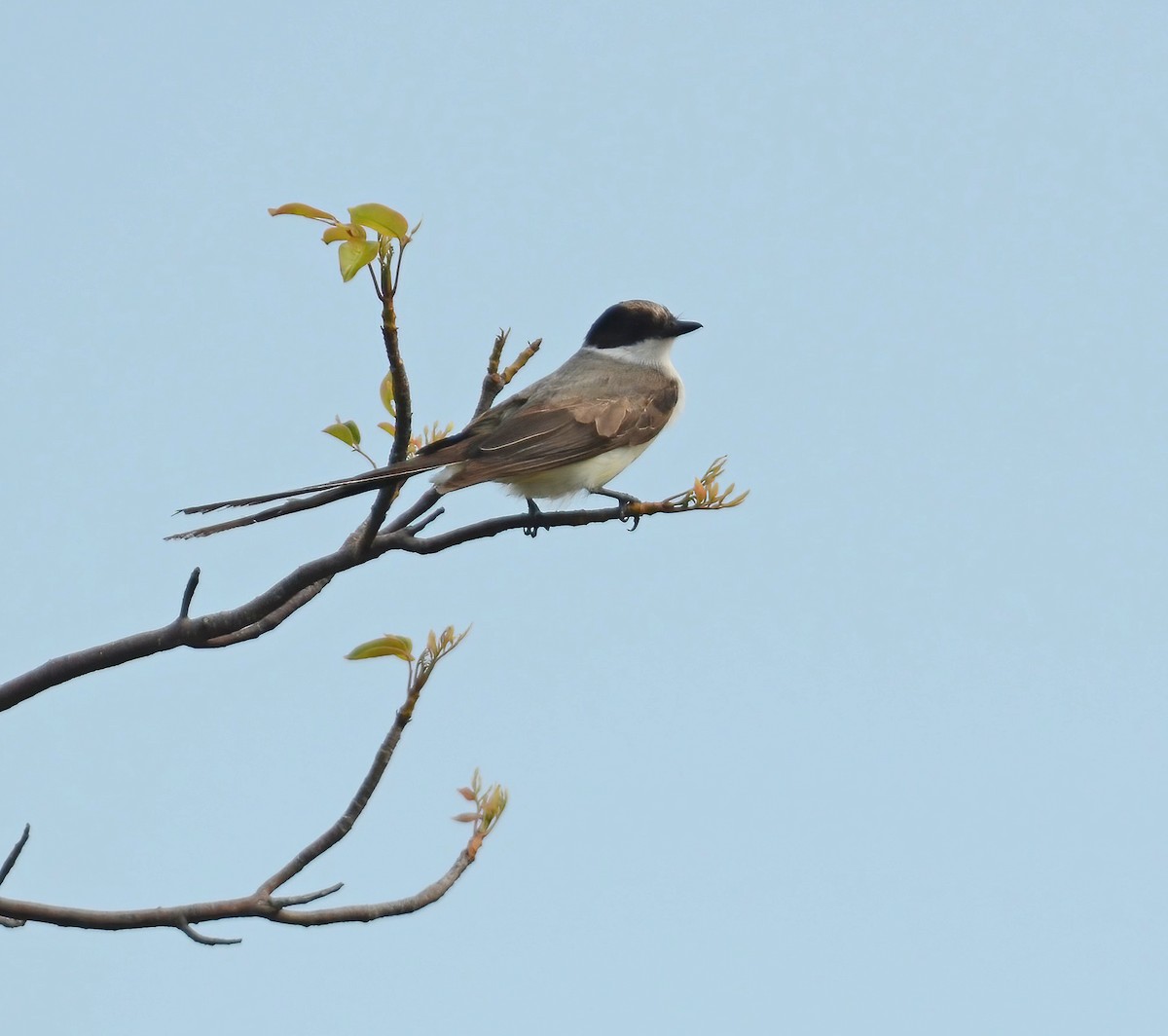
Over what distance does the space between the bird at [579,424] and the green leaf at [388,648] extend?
79cm

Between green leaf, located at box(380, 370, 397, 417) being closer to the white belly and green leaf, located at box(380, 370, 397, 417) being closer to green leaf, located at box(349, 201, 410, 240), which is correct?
green leaf, located at box(349, 201, 410, 240)

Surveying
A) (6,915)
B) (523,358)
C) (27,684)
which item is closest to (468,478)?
(523,358)

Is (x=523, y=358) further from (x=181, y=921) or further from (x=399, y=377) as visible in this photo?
(x=181, y=921)

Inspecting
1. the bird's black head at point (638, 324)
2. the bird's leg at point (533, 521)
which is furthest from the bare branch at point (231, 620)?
the bird's black head at point (638, 324)

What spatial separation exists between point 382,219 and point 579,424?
13.8 ft

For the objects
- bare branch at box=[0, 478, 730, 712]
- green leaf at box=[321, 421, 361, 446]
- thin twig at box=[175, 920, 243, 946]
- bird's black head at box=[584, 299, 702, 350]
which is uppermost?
bird's black head at box=[584, 299, 702, 350]

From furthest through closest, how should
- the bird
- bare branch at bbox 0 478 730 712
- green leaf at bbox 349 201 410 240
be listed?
the bird, bare branch at bbox 0 478 730 712, green leaf at bbox 349 201 410 240

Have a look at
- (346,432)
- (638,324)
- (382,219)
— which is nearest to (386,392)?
(346,432)

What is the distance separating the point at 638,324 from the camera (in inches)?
369

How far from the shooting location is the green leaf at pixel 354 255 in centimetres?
381

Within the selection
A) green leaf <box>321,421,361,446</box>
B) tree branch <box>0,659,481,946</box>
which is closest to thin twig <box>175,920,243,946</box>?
tree branch <box>0,659,481,946</box>

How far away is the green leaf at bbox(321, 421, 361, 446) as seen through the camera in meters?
5.13

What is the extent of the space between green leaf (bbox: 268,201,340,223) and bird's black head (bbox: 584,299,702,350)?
5527 millimetres

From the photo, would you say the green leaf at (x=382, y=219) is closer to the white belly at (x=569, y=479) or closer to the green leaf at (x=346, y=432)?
the green leaf at (x=346, y=432)
